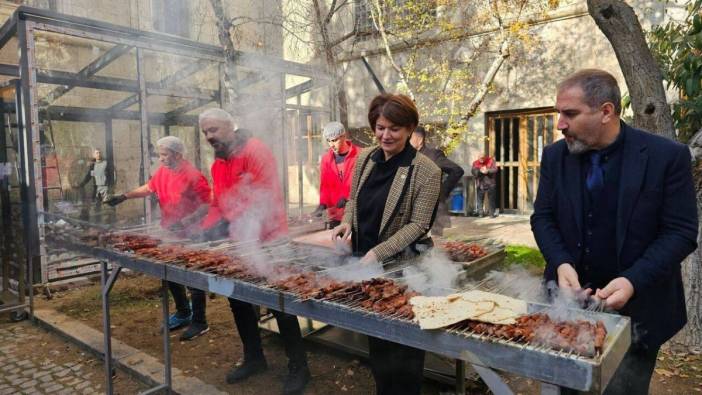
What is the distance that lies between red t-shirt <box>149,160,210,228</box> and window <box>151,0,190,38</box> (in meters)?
9.47

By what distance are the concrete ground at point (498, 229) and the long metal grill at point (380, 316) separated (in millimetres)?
5905

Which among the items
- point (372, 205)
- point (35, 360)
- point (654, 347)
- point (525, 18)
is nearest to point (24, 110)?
point (35, 360)

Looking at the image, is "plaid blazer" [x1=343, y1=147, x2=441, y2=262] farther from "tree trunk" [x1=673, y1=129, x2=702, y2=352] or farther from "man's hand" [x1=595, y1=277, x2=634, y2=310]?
"tree trunk" [x1=673, y1=129, x2=702, y2=352]

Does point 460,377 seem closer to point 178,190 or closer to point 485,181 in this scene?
point 178,190

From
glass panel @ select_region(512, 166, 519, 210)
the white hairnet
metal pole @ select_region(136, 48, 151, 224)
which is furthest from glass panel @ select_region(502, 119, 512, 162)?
metal pole @ select_region(136, 48, 151, 224)

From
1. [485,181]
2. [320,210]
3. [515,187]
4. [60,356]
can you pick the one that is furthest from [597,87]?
[515,187]

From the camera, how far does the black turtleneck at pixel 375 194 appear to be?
2871 millimetres

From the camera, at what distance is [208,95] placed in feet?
28.3

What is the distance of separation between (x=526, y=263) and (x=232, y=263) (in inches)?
199

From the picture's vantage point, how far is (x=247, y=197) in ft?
13.5

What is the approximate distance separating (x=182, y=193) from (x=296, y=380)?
2.35m

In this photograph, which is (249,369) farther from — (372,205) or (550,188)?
(550,188)

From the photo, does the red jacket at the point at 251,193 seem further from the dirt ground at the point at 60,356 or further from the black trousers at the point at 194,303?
the dirt ground at the point at 60,356

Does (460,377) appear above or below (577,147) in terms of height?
below
